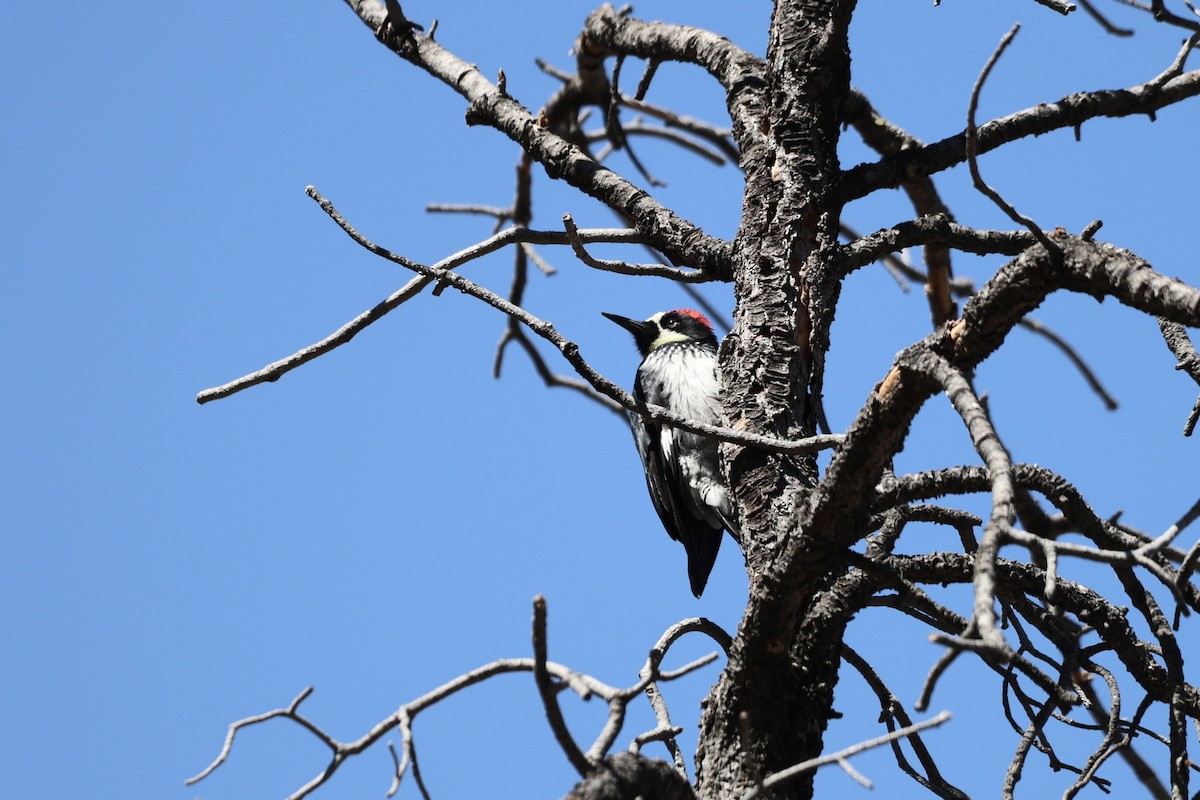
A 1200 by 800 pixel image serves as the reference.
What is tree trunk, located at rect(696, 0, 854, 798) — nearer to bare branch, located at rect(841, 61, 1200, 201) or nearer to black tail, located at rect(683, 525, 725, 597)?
bare branch, located at rect(841, 61, 1200, 201)

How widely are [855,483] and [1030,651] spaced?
2.44ft

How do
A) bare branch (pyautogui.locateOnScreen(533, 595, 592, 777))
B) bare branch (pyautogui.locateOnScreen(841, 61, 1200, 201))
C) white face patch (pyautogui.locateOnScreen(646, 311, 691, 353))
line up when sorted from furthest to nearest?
white face patch (pyautogui.locateOnScreen(646, 311, 691, 353)), bare branch (pyautogui.locateOnScreen(841, 61, 1200, 201)), bare branch (pyautogui.locateOnScreen(533, 595, 592, 777))

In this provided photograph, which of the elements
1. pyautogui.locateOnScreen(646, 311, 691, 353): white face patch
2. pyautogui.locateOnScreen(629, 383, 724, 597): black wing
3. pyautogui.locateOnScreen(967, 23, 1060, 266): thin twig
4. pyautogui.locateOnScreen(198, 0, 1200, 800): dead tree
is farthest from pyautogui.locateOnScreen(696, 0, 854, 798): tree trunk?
pyautogui.locateOnScreen(646, 311, 691, 353): white face patch

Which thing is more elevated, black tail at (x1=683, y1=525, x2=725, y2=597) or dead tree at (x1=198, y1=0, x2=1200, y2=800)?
black tail at (x1=683, y1=525, x2=725, y2=597)

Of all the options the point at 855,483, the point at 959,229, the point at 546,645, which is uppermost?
the point at 959,229

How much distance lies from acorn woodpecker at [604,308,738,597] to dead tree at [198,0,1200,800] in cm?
129

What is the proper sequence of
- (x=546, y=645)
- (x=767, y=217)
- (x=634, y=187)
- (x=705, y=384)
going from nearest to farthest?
(x=546, y=645) → (x=767, y=217) → (x=634, y=187) → (x=705, y=384)

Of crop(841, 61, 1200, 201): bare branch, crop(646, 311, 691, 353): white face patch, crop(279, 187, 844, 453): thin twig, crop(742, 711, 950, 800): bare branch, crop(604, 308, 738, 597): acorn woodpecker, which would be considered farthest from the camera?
crop(646, 311, 691, 353): white face patch

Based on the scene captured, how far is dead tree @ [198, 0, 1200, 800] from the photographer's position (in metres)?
1.79

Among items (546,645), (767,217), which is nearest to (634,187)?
(767,217)

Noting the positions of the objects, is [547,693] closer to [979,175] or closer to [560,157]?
[979,175]

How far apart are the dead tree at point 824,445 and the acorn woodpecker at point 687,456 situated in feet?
4.24

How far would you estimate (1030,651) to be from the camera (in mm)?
2424

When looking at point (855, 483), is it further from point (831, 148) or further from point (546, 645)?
point (831, 148)
